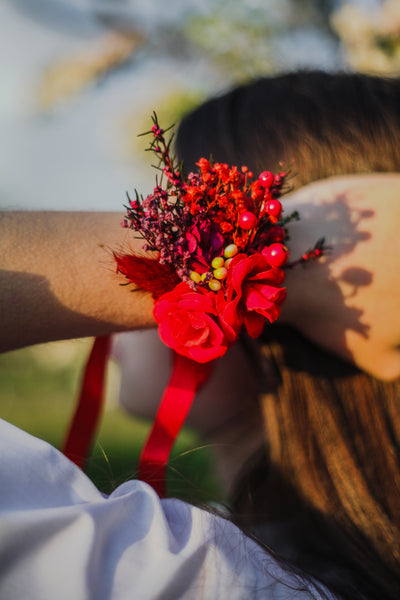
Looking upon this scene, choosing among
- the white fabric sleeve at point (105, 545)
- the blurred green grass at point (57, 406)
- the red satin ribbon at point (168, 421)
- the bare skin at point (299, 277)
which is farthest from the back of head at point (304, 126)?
the blurred green grass at point (57, 406)

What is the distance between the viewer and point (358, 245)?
0.94 metres

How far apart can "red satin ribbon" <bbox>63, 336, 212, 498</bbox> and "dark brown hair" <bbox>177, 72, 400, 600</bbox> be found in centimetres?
28

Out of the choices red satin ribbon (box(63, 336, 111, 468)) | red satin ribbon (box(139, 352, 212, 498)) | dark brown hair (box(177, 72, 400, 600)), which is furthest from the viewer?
red satin ribbon (box(63, 336, 111, 468))

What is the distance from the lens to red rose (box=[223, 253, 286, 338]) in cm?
77

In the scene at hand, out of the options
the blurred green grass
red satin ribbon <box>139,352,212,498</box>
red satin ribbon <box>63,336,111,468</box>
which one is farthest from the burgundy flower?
the blurred green grass

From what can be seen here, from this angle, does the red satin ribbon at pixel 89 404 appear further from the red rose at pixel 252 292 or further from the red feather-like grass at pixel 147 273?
the red rose at pixel 252 292

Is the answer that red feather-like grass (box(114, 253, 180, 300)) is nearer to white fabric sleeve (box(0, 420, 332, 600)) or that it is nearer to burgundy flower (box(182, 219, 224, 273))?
burgundy flower (box(182, 219, 224, 273))

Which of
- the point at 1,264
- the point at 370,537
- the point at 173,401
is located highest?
the point at 1,264

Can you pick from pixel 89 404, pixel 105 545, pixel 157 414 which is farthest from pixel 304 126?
pixel 105 545

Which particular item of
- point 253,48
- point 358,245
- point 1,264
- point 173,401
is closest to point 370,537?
point 173,401

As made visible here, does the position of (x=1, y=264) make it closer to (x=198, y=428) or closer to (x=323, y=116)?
(x=323, y=116)

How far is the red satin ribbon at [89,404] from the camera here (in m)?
1.24

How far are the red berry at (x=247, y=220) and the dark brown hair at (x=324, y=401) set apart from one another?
0.37 meters

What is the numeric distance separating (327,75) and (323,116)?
23cm
